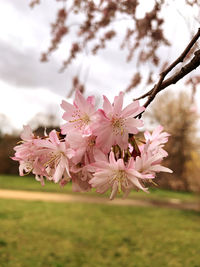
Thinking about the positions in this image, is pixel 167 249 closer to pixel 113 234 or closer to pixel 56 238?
pixel 113 234

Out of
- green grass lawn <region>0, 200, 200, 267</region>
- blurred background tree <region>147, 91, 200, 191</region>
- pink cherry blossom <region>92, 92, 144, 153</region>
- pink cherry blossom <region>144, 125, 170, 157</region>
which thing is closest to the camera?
pink cherry blossom <region>92, 92, 144, 153</region>

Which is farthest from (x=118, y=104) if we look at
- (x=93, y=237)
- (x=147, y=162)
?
(x=93, y=237)

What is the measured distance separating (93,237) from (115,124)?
504 centimetres

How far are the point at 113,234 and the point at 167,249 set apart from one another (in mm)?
1190

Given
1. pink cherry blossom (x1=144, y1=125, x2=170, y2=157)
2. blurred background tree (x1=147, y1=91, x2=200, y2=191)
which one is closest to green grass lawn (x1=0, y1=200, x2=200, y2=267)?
pink cherry blossom (x1=144, y1=125, x2=170, y2=157)

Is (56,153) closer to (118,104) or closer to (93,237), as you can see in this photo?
(118,104)

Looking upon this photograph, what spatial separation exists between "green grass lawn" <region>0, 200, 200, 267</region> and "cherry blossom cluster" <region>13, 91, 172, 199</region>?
3520mm

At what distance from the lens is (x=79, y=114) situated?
0.69 metres

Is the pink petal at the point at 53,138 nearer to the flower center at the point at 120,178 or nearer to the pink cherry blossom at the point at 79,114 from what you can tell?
the pink cherry blossom at the point at 79,114

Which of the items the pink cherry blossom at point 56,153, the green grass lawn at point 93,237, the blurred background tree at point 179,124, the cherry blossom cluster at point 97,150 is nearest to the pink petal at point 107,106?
the cherry blossom cluster at point 97,150

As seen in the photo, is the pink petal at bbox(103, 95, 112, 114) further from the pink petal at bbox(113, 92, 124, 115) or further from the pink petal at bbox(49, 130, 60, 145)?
the pink petal at bbox(49, 130, 60, 145)

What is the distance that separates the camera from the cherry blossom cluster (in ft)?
2.09

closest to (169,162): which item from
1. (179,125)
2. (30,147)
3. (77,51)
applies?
(179,125)

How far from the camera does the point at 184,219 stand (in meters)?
7.77
